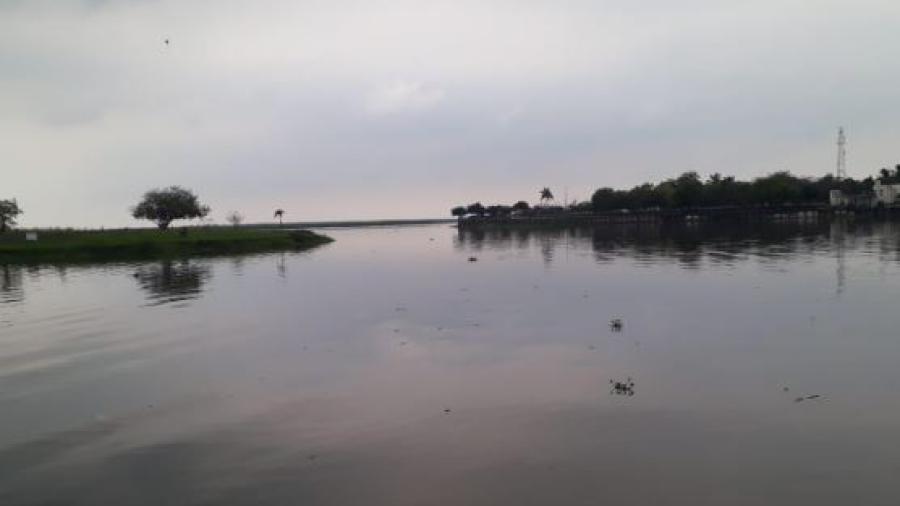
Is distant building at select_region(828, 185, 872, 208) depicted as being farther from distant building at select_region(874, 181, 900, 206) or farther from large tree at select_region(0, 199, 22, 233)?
large tree at select_region(0, 199, 22, 233)

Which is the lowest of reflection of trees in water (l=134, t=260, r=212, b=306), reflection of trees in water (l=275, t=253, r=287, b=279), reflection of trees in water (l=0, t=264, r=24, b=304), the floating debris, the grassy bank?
reflection of trees in water (l=275, t=253, r=287, b=279)

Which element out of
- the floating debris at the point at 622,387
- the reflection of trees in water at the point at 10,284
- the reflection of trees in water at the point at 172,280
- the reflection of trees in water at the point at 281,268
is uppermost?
the reflection of trees in water at the point at 10,284

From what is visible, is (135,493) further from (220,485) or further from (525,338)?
(525,338)

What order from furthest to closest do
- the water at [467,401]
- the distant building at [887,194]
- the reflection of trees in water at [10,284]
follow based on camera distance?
the distant building at [887,194] → the reflection of trees in water at [10,284] → the water at [467,401]

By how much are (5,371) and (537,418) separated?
18476 mm

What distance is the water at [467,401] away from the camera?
12391 millimetres

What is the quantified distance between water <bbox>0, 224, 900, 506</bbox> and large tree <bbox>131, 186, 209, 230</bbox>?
117006 mm

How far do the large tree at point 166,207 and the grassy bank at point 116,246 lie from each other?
34519 millimetres

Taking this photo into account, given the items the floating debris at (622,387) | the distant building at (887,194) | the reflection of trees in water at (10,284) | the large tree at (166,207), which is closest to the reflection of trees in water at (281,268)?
the reflection of trees in water at (10,284)

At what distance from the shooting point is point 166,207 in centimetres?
14662

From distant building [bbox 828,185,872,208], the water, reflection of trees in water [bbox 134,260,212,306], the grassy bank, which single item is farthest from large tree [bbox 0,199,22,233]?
distant building [bbox 828,185,872,208]

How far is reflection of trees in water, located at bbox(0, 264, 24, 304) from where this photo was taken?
4634 centimetres

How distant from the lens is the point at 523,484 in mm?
12305

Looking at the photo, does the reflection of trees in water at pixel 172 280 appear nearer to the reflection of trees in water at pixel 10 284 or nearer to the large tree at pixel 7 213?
the reflection of trees in water at pixel 10 284
